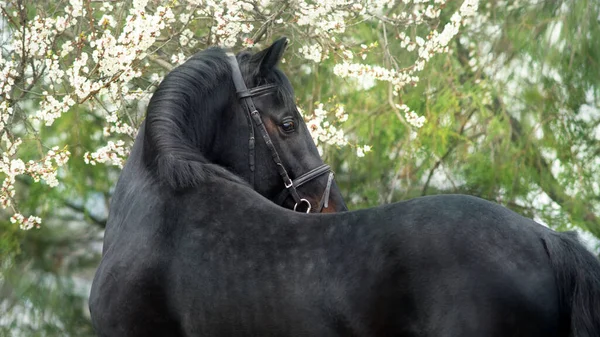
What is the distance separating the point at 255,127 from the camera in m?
3.51

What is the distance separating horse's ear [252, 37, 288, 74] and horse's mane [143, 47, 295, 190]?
28 mm

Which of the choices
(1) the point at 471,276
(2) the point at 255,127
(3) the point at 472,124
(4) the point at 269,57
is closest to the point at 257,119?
(2) the point at 255,127

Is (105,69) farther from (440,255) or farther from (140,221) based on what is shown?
(440,255)

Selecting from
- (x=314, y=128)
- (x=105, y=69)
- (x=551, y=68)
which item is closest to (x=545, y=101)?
(x=551, y=68)

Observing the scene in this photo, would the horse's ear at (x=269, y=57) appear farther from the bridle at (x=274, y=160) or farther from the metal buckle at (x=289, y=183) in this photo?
the metal buckle at (x=289, y=183)

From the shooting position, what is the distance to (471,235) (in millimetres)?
2416

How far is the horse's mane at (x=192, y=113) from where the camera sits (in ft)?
9.93

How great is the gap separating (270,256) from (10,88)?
313 cm

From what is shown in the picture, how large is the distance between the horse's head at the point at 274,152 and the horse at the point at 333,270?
1.42 feet

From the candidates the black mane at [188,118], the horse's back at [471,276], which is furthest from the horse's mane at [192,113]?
the horse's back at [471,276]

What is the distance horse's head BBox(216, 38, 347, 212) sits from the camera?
3.49 m

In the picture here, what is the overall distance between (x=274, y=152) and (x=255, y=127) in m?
0.14

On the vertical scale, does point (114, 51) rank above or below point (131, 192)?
above

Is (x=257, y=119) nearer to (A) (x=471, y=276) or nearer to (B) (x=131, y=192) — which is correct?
(B) (x=131, y=192)
